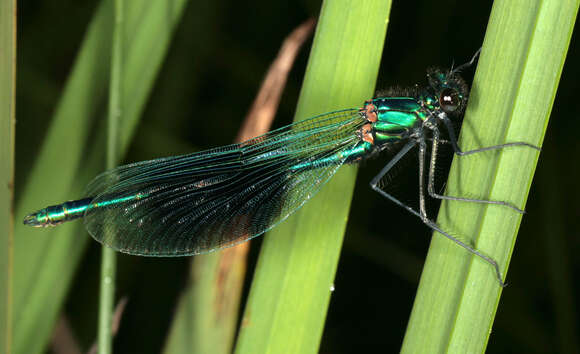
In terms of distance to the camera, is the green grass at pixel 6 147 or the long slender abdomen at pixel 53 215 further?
the long slender abdomen at pixel 53 215

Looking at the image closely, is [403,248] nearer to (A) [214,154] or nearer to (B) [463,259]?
(A) [214,154]

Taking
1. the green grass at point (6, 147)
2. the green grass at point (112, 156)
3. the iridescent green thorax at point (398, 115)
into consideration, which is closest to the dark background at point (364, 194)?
the iridescent green thorax at point (398, 115)

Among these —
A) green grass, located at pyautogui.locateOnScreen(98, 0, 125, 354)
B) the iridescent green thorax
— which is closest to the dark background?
the iridescent green thorax

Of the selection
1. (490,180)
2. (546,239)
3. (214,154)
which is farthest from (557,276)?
(214,154)

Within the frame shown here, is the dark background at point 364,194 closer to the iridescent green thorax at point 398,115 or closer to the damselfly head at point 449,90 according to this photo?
the iridescent green thorax at point 398,115

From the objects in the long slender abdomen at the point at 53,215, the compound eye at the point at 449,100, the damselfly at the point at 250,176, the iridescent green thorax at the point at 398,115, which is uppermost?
the compound eye at the point at 449,100

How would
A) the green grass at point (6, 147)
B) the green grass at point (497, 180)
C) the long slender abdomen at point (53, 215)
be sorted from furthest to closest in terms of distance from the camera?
the long slender abdomen at point (53, 215) < the green grass at point (6, 147) < the green grass at point (497, 180)

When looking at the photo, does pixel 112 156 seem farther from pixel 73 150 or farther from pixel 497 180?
pixel 497 180
